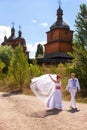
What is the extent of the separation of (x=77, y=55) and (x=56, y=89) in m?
10.8

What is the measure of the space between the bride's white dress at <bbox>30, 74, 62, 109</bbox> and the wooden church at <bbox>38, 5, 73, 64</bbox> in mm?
35534

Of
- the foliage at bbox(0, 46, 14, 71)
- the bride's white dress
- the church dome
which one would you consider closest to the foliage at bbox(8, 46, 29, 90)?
the bride's white dress

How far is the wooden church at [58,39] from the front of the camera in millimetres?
54062

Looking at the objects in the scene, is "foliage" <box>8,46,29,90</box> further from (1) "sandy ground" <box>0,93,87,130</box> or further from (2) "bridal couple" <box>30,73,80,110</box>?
(1) "sandy ground" <box>0,93,87,130</box>

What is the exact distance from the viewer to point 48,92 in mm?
16328

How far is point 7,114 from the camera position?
14203 mm

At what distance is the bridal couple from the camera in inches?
618

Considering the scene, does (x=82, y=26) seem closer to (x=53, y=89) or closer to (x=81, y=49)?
(x=81, y=49)

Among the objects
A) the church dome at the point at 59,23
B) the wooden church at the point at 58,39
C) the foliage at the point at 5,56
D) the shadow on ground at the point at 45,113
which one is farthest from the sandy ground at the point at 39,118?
the church dome at the point at 59,23

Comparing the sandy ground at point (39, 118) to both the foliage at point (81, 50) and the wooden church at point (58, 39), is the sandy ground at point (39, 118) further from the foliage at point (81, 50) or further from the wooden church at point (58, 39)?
the wooden church at point (58, 39)

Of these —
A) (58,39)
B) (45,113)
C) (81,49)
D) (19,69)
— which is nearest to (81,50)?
(81,49)

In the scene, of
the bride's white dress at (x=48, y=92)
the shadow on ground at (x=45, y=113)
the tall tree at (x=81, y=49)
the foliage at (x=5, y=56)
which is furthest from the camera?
the foliage at (x=5, y=56)

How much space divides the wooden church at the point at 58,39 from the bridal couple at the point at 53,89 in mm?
35589

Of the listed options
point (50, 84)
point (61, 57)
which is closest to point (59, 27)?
point (61, 57)
